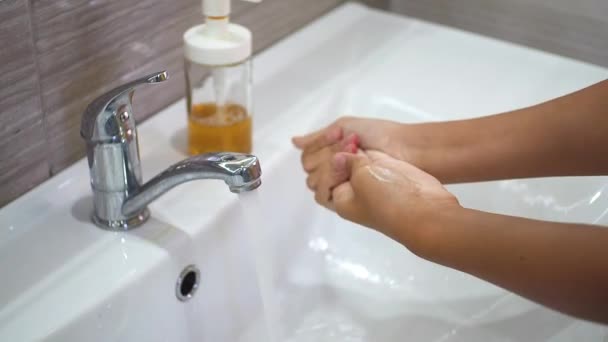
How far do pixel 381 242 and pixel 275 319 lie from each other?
0.15 metres

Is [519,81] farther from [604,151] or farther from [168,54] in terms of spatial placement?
[168,54]

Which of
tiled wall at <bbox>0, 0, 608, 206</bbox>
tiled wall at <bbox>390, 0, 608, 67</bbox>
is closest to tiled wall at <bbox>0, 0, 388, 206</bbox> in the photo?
tiled wall at <bbox>0, 0, 608, 206</bbox>

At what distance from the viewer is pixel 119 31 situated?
0.66 meters

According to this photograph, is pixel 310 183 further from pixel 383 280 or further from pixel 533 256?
pixel 533 256

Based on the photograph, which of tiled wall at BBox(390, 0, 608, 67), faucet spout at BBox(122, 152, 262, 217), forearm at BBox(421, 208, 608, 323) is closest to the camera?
forearm at BBox(421, 208, 608, 323)

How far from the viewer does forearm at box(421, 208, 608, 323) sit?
1.40ft

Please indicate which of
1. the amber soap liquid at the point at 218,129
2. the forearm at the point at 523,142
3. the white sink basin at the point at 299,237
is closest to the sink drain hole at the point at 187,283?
the white sink basin at the point at 299,237

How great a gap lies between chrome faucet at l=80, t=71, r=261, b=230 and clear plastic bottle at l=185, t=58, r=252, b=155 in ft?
0.36

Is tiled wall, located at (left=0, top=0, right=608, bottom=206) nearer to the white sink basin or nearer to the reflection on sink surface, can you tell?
the white sink basin

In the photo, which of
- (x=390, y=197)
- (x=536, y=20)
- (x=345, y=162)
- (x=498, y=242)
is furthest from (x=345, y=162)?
(x=536, y=20)

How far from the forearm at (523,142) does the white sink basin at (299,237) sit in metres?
0.11

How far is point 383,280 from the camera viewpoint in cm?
77

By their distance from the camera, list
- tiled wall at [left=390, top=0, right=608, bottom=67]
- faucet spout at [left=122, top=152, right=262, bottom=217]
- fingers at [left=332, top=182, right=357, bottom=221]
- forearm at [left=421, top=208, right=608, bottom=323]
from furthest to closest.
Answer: tiled wall at [left=390, top=0, right=608, bottom=67] → fingers at [left=332, top=182, right=357, bottom=221] → faucet spout at [left=122, top=152, right=262, bottom=217] → forearm at [left=421, top=208, right=608, bottom=323]

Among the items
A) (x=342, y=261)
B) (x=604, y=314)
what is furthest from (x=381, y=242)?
(x=604, y=314)
